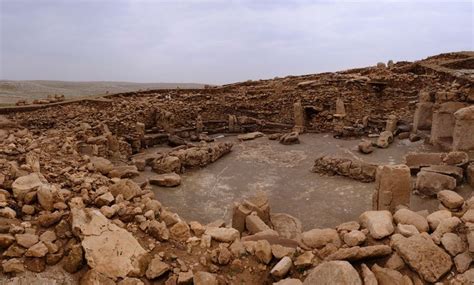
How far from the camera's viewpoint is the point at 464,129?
8.79 metres

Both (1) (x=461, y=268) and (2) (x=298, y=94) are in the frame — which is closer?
(1) (x=461, y=268)

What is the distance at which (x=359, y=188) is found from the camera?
27.1 feet

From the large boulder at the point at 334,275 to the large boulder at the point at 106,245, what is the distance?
62.2 inches

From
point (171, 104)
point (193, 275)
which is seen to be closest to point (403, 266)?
point (193, 275)

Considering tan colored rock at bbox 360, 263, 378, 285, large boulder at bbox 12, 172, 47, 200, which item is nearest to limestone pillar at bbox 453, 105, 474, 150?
tan colored rock at bbox 360, 263, 378, 285

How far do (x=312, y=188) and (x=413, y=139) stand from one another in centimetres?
508

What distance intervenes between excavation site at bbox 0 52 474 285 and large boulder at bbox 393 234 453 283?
0.01 m

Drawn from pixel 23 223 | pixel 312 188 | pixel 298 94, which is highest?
pixel 298 94

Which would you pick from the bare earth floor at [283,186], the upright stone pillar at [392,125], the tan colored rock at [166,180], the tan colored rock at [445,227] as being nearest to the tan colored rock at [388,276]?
the tan colored rock at [445,227]

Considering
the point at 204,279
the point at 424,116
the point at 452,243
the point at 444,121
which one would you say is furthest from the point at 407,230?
the point at 424,116

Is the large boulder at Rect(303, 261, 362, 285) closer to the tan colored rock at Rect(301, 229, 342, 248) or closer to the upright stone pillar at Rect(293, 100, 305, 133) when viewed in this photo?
the tan colored rock at Rect(301, 229, 342, 248)

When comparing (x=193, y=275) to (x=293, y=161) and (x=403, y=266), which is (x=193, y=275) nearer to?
(x=403, y=266)

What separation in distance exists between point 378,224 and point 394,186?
2529 millimetres

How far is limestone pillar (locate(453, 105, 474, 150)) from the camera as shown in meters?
8.68
